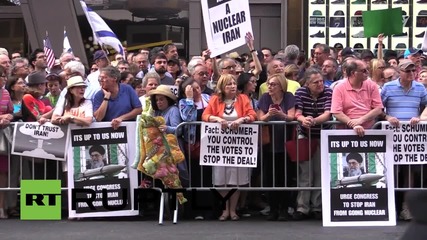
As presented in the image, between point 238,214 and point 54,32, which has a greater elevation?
point 54,32

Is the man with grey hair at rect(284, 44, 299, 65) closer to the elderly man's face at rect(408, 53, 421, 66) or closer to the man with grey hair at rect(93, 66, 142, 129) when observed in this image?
the elderly man's face at rect(408, 53, 421, 66)

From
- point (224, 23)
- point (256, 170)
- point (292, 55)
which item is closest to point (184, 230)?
point (256, 170)

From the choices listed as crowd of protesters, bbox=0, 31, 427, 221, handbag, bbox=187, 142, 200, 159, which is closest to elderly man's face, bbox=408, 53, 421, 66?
crowd of protesters, bbox=0, 31, 427, 221

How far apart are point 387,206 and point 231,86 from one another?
7.51ft

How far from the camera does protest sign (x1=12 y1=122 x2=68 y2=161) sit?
10.5 m

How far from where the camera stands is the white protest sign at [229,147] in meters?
10.3

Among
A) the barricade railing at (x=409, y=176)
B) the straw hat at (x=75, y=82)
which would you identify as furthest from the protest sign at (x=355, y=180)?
the straw hat at (x=75, y=82)

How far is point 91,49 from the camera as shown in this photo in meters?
21.2

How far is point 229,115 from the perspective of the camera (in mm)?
10398

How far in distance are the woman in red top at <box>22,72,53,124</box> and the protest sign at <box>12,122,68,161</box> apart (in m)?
0.19

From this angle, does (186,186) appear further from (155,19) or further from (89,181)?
(155,19)

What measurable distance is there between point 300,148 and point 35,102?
10.9 ft

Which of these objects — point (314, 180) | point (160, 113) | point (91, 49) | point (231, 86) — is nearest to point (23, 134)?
point (160, 113)

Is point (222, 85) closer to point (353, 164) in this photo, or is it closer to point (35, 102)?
point (353, 164)
